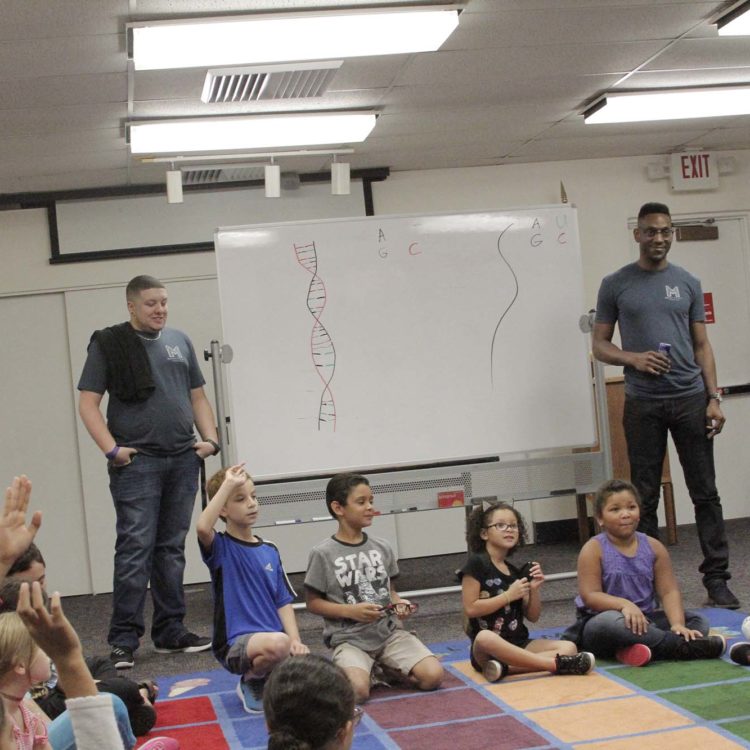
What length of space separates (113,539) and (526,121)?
321 cm

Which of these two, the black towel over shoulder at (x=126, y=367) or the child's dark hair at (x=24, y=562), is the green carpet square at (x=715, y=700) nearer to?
the child's dark hair at (x=24, y=562)

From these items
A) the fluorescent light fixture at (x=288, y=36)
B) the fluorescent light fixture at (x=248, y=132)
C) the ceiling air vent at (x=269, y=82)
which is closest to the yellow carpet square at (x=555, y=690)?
the fluorescent light fixture at (x=288, y=36)

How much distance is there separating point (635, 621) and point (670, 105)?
2.90 m

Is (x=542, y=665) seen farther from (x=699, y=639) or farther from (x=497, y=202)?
(x=497, y=202)

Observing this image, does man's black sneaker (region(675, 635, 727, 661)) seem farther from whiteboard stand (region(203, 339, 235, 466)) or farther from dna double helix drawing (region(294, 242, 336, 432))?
whiteboard stand (region(203, 339, 235, 466))

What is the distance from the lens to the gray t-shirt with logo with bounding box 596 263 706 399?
4.68 meters

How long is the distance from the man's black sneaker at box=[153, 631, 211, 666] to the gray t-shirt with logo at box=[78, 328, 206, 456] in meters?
0.75

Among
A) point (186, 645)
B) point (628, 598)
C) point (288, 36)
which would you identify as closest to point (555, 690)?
point (628, 598)

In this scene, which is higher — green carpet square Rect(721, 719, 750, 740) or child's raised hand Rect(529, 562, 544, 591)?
child's raised hand Rect(529, 562, 544, 591)

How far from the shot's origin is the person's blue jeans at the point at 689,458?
4.65 m

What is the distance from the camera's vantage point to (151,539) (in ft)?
15.1

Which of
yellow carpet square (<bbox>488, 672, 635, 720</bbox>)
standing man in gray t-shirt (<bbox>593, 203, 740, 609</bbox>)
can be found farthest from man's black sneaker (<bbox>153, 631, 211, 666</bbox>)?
standing man in gray t-shirt (<bbox>593, 203, 740, 609</bbox>)

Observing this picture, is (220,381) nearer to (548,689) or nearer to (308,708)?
(548,689)

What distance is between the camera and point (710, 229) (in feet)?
23.6
